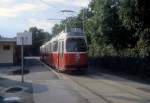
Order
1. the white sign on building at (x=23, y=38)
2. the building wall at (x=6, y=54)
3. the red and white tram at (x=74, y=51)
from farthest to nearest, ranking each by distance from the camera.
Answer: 1. the building wall at (x=6, y=54)
2. the red and white tram at (x=74, y=51)
3. the white sign on building at (x=23, y=38)

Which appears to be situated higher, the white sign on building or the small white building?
the white sign on building

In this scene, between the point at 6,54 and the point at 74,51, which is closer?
the point at 74,51

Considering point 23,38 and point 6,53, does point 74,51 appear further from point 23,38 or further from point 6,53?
point 6,53

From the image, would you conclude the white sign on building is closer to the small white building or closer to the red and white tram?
the red and white tram

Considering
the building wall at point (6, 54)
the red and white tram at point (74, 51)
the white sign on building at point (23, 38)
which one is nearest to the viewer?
the white sign on building at point (23, 38)

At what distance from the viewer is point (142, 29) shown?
2675 cm

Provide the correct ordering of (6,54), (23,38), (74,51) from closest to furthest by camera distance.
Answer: (23,38)
(74,51)
(6,54)

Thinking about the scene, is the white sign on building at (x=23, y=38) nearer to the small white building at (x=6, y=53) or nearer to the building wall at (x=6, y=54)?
the small white building at (x=6, y=53)

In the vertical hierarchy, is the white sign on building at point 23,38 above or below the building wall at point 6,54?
above

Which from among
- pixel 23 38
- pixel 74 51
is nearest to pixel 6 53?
pixel 74 51

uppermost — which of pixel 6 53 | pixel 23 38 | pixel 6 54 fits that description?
pixel 23 38

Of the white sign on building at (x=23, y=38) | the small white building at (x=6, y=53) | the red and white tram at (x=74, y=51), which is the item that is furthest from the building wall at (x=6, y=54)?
the white sign on building at (x=23, y=38)

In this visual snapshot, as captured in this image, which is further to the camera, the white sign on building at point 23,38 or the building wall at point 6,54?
the building wall at point 6,54

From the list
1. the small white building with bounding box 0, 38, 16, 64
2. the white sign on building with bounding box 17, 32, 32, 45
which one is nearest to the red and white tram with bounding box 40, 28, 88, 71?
the white sign on building with bounding box 17, 32, 32, 45
